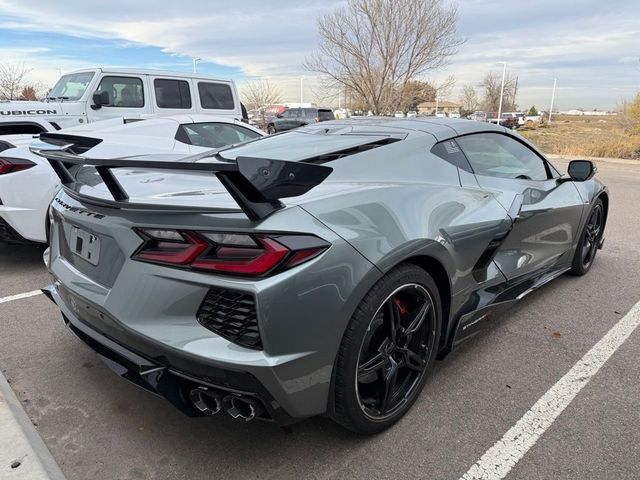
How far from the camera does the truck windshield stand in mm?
8336


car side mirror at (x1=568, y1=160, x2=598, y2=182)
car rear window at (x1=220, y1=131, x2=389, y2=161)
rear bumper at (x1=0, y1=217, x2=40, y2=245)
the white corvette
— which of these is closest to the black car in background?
the white corvette

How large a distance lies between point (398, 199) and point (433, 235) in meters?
0.25

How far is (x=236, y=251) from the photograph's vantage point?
175 centimetres

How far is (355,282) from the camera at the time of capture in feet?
6.25

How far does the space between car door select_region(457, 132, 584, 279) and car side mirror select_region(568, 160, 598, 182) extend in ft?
0.33

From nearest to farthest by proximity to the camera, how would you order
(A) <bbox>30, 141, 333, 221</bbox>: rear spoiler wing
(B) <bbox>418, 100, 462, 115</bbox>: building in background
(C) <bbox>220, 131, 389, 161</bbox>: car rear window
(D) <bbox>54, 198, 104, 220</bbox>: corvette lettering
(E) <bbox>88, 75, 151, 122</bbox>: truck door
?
(A) <bbox>30, 141, 333, 221</bbox>: rear spoiler wing, (D) <bbox>54, 198, 104, 220</bbox>: corvette lettering, (C) <bbox>220, 131, 389, 161</bbox>: car rear window, (E) <bbox>88, 75, 151, 122</bbox>: truck door, (B) <bbox>418, 100, 462, 115</bbox>: building in background

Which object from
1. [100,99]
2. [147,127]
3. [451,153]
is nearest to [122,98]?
[100,99]

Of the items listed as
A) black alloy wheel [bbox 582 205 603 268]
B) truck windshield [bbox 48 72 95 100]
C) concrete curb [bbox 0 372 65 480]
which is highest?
truck windshield [bbox 48 72 95 100]

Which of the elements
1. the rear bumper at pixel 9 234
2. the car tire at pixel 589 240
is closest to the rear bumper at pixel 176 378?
the rear bumper at pixel 9 234

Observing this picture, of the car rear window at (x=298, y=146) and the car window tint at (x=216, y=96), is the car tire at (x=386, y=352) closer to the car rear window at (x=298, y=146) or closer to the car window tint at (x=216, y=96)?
the car rear window at (x=298, y=146)

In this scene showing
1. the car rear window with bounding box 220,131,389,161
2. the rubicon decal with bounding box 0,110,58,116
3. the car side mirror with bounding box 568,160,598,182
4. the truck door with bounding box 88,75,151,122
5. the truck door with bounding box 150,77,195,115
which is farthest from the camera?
the truck door with bounding box 150,77,195,115

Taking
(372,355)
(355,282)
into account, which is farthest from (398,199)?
(372,355)

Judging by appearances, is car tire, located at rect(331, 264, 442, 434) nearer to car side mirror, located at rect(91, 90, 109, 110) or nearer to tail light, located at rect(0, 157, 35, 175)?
tail light, located at rect(0, 157, 35, 175)

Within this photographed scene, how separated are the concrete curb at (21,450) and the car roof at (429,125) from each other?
7.94 ft
